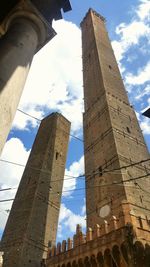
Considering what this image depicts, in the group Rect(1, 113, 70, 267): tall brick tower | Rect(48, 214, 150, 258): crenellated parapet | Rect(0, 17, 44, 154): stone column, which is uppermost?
Rect(1, 113, 70, 267): tall brick tower

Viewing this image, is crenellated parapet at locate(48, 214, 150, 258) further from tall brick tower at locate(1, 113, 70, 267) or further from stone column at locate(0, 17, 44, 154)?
stone column at locate(0, 17, 44, 154)

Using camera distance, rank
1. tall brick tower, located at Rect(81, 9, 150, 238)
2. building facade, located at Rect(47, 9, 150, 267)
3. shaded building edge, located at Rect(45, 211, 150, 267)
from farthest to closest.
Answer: tall brick tower, located at Rect(81, 9, 150, 238), building facade, located at Rect(47, 9, 150, 267), shaded building edge, located at Rect(45, 211, 150, 267)

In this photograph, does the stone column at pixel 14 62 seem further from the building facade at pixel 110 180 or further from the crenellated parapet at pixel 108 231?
the crenellated parapet at pixel 108 231

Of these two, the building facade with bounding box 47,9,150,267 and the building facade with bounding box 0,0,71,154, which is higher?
the building facade with bounding box 47,9,150,267

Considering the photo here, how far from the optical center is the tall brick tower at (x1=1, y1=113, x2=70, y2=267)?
1062cm

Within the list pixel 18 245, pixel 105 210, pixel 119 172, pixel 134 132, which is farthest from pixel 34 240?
pixel 134 132

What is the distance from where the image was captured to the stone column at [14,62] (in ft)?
6.73

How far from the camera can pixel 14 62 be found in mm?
2307

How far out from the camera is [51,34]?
2.90 metres

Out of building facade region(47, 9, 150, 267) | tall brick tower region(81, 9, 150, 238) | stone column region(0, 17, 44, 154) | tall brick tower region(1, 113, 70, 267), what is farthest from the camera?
tall brick tower region(1, 113, 70, 267)

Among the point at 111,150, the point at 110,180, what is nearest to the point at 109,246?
the point at 110,180

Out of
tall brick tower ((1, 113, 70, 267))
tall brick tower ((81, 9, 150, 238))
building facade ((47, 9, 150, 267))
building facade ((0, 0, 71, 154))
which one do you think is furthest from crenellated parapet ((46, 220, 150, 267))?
building facade ((0, 0, 71, 154))

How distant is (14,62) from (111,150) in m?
8.75

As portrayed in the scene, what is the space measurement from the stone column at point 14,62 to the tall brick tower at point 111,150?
397cm
